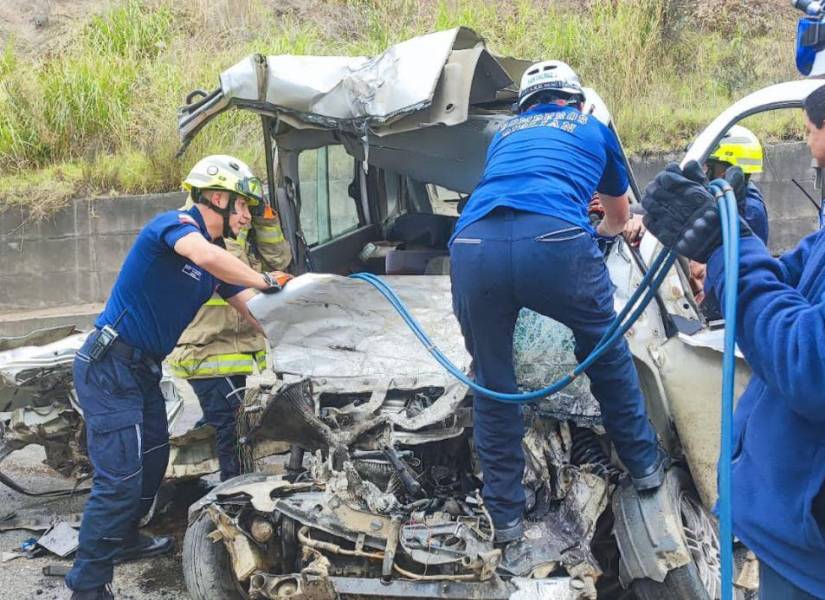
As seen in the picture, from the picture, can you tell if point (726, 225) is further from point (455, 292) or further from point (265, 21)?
point (265, 21)

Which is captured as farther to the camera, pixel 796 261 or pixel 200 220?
pixel 200 220

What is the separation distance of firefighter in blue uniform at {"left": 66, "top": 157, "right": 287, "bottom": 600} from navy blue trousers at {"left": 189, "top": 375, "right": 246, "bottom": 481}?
0.53 metres

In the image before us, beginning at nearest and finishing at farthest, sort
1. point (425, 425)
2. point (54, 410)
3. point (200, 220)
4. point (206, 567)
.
→ point (206, 567) < point (425, 425) < point (200, 220) < point (54, 410)

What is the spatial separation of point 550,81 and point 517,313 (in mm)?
920

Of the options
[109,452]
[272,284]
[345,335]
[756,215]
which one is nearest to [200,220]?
[272,284]

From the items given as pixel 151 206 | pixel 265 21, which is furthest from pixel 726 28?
pixel 151 206

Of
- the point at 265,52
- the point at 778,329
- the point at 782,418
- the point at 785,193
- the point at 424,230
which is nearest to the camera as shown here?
the point at 778,329

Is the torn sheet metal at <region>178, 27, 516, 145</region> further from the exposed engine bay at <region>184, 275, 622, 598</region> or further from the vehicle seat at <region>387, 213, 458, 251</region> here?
the vehicle seat at <region>387, 213, 458, 251</region>

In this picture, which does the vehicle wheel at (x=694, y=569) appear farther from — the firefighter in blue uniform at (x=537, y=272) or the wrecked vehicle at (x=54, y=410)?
the wrecked vehicle at (x=54, y=410)

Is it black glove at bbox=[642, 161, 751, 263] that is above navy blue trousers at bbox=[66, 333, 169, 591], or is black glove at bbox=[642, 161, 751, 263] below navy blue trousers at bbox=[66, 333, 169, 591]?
above

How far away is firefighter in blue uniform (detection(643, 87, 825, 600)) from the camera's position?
1.53 meters

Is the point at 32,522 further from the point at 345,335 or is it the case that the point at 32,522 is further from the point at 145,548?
the point at 345,335

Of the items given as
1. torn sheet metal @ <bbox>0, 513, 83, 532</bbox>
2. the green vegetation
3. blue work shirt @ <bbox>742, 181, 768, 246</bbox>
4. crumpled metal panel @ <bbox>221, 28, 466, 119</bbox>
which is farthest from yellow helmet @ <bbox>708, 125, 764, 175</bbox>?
the green vegetation

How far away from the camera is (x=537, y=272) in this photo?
9.15 feet
